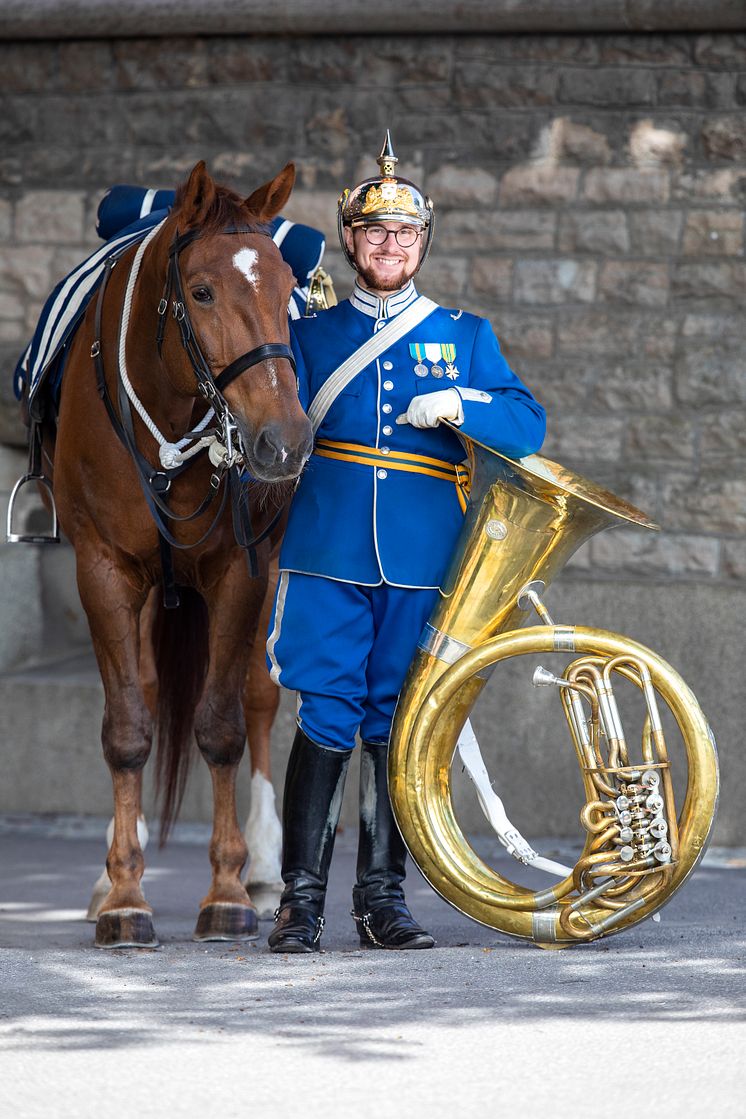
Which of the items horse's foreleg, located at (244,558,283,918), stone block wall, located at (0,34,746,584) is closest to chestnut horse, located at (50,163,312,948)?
horse's foreleg, located at (244,558,283,918)

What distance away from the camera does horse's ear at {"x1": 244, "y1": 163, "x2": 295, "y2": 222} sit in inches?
Result: 164

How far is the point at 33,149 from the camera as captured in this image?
7.57m

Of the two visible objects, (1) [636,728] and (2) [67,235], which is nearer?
(1) [636,728]

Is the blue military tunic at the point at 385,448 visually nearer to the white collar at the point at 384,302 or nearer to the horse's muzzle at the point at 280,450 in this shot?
the white collar at the point at 384,302

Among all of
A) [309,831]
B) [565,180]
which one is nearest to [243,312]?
[309,831]

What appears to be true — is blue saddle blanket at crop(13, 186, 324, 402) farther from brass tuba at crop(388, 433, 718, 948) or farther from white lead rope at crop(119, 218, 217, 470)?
brass tuba at crop(388, 433, 718, 948)

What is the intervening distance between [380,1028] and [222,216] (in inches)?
75.1

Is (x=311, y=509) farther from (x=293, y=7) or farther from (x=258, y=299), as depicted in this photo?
(x=293, y=7)

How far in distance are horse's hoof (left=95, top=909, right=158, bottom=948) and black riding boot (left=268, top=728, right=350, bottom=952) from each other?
1.11 ft

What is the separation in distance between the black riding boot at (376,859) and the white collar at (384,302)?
1.10 metres

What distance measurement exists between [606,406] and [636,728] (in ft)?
4.29

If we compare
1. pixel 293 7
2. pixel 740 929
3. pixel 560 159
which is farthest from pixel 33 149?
pixel 740 929

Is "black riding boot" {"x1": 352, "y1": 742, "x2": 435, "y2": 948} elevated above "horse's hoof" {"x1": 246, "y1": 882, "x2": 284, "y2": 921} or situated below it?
above

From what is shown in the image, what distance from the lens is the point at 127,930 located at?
4379 millimetres
